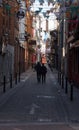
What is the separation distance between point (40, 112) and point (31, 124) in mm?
3498

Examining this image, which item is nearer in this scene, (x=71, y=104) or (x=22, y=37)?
(x=71, y=104)

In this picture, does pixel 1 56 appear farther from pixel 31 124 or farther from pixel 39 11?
pixel 31 124

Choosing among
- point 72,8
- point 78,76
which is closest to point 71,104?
point 72,8

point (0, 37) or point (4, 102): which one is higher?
point (0, 37)

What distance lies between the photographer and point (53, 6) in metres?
22.1

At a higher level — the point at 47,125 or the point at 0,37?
the point at 0,37

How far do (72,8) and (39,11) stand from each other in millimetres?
2235

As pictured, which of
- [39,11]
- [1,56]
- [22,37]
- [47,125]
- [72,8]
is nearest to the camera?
[47,125]

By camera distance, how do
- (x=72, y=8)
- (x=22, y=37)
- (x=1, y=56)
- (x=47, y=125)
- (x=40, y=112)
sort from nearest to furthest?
1. (x=47, y=125)
2. (x=40, y=112)
3. (x=72, y=8)
4. (x=1, y=56)
5. (x=22, y=37)

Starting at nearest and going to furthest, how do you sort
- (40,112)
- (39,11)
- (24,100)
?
(40,112) → (39,11) → (24,100)

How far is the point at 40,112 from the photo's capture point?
19812 mm

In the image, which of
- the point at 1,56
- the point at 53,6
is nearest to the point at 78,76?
the point at 1,56

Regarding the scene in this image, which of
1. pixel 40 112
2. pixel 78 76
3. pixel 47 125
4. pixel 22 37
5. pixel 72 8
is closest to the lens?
pixel 47 125

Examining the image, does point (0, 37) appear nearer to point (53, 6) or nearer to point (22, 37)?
point (53, 6)
